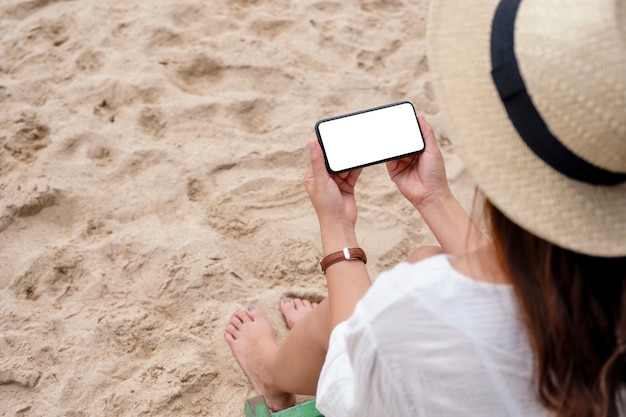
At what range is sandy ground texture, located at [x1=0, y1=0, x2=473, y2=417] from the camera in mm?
1605

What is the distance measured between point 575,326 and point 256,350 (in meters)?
0.88

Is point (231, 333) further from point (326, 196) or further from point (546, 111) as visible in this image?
point (546, 111)

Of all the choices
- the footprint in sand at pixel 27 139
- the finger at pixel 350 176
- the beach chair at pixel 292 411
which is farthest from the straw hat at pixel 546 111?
the footprint in sand at pixel 27 139

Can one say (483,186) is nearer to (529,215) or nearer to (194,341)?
(529,215)

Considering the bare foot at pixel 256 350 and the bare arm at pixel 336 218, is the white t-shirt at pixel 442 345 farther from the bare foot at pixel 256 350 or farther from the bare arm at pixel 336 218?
the bare foot at pixel 256 350

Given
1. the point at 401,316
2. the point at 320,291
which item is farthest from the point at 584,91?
the point at 320,291

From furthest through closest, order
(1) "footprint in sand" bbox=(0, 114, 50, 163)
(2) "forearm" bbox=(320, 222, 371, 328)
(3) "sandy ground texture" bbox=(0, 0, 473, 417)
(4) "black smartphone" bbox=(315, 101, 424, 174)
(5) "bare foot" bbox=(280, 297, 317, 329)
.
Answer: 1. (1) "footprint in sand" bbox=(0, 114, 50, 163)
2. (5) "bare foot" bbox=(280, 297, 317, 329)
3. (3) "sandy ground texture" bbox=(0, 0, 473, 417)
4. (4) "black smartphone" bbox=(315, 101, 424, 174)
5. (2) "forearm" bbox=(320, 222, 371, 328)

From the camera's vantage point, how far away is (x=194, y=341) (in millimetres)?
1658

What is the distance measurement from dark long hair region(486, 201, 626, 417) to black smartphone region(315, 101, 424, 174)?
0.63 metres

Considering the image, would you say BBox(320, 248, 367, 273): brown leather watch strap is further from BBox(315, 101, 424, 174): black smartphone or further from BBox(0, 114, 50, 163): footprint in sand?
BBox(0, 114, 50, 163): footprint in sand

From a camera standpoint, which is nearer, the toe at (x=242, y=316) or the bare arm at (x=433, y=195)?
the bare arm at (x=433, y=195)

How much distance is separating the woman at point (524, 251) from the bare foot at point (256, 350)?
613 millimetres

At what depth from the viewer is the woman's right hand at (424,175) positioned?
4.92 ft

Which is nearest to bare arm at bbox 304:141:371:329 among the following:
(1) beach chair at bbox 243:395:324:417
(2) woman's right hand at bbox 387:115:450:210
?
(2) woman's right hand at bbox 387:115:450:210
